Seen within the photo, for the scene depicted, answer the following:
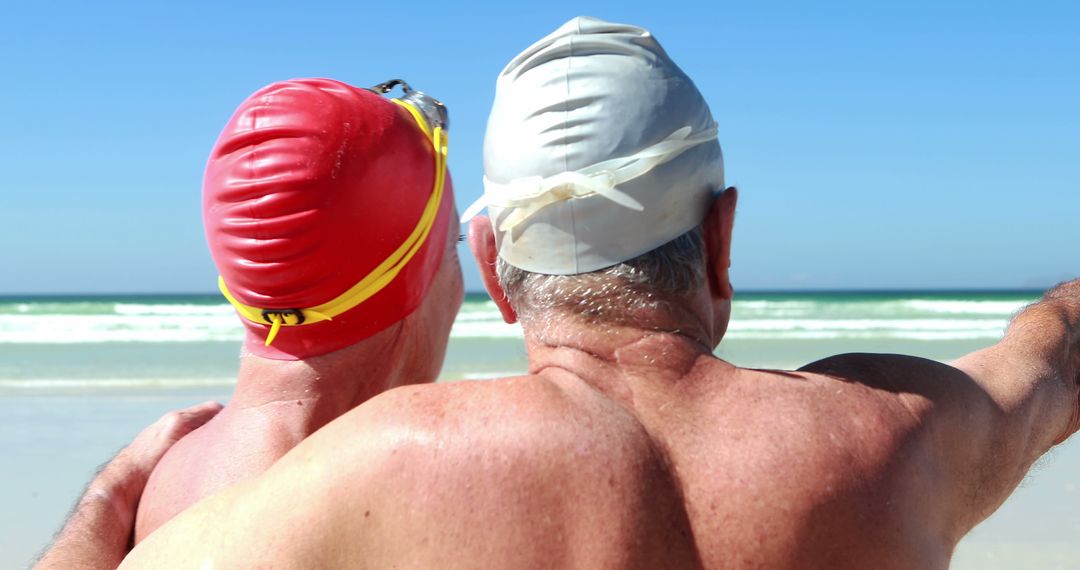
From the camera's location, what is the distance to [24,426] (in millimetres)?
9992

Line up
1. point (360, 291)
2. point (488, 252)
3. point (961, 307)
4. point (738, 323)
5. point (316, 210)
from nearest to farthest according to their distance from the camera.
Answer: point (488, 252), point (316, 210), point (360, 291), point (738, 323), point (961, 307)

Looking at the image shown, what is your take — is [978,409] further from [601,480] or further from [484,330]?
[484,330]

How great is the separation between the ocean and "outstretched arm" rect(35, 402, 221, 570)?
85.5 inches

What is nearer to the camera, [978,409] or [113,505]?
[978,409]

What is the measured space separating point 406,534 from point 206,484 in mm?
967

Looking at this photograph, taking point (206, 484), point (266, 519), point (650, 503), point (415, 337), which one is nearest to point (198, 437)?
point (206, 484)

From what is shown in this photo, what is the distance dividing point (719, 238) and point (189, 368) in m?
15.5

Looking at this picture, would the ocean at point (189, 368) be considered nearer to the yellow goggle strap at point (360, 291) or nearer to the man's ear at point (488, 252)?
the man's ear at point (488, 252)

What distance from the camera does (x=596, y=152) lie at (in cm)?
171

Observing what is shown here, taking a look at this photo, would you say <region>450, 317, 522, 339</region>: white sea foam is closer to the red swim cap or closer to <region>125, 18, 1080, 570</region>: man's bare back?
the red swim cap

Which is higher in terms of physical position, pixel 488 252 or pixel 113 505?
pixel 488 252

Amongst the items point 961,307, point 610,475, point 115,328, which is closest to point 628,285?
point 610,475

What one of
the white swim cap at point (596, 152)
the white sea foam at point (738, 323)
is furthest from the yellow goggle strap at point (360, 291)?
the white sea foam at point (738, 323)

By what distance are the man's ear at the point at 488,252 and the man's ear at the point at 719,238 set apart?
0.37 metres
